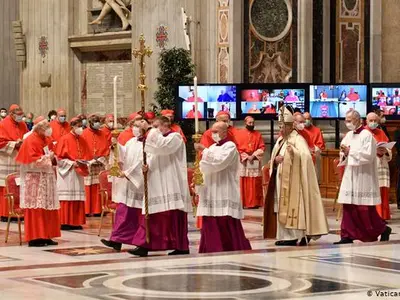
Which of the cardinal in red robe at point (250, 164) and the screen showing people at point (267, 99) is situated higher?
the screen showing people at point (267, 99)

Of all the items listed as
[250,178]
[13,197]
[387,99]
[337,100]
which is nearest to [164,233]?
[13,197]

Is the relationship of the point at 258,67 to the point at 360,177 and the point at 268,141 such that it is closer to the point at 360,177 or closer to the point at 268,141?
the point at 268,141

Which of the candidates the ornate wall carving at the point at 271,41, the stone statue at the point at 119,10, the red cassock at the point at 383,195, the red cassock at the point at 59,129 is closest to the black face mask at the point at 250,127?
the ornate wall carving at the point at 271,41

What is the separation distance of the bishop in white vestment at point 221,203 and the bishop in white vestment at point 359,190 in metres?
1.96

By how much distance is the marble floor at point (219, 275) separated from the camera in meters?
10.2

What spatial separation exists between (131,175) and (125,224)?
0.65 meters

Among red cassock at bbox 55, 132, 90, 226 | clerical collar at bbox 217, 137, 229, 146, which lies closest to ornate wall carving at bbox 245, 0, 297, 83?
red cassock at bbox 55, 132, 90, 226

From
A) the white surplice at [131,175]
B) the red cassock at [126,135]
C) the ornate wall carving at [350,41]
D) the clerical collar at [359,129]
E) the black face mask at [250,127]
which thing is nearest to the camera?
the white surplice at [131,175]

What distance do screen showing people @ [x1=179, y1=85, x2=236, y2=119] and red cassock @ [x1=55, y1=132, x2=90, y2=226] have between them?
3354 mm

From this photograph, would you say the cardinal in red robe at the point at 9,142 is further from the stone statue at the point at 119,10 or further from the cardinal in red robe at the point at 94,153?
the stone statue at the point at 119,10

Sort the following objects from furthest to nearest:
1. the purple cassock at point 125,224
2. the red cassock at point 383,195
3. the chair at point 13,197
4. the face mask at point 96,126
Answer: the face mask at point 96,126, the red cassock at point 383,195, the chair at point 13,197, the purple cassock at point 125,224

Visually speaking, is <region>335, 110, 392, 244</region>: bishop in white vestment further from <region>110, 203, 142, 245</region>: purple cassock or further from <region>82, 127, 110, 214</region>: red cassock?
<region>82, 127, 110, 214</region>: red cassock

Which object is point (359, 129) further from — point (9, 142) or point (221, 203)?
point (9, 142)

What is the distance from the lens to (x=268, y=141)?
78.8 ft
